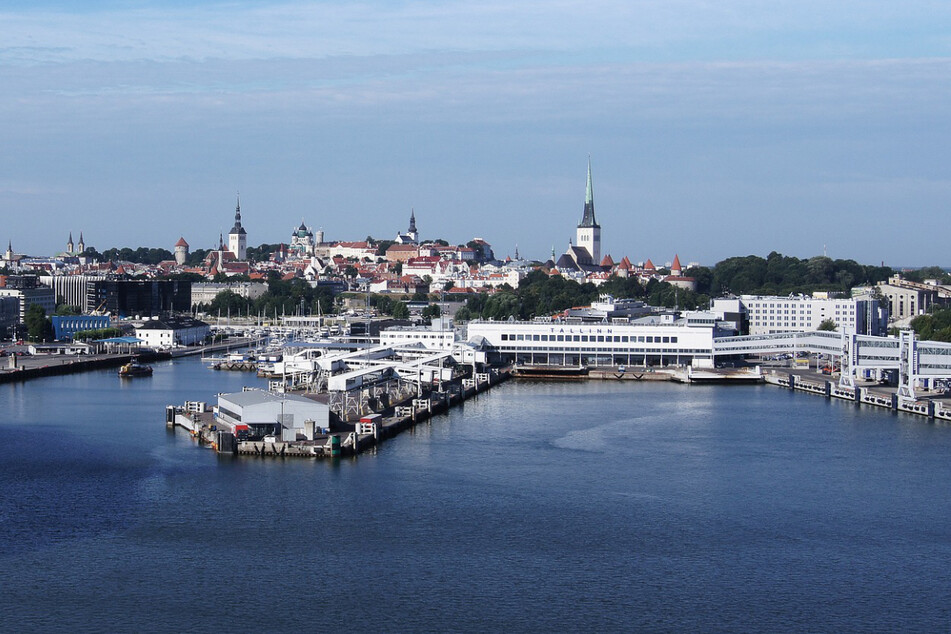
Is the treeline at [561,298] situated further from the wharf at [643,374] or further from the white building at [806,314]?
the wharf at [643,374]

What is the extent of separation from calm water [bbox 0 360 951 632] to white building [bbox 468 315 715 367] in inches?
279

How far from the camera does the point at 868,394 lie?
16.0 meters

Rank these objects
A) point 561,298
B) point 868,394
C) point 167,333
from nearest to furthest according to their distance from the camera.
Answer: point 868,394 < point 167,333 < point 561,298

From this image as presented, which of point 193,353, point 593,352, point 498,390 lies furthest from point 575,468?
point 193,353

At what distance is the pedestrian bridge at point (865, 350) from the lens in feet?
50.8

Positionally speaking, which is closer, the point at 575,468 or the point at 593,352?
the point at 575,468

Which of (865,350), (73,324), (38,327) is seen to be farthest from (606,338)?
(73,324)

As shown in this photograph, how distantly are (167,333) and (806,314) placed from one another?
1241cm

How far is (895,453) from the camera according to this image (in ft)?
38.2

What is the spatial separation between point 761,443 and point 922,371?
4.52 m

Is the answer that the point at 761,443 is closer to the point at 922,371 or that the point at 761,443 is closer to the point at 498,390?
the point at 922,371

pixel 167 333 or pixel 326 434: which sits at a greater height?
pixel 167 333

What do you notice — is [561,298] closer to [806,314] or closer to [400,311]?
[400,311]

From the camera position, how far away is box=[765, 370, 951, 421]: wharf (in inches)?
569
